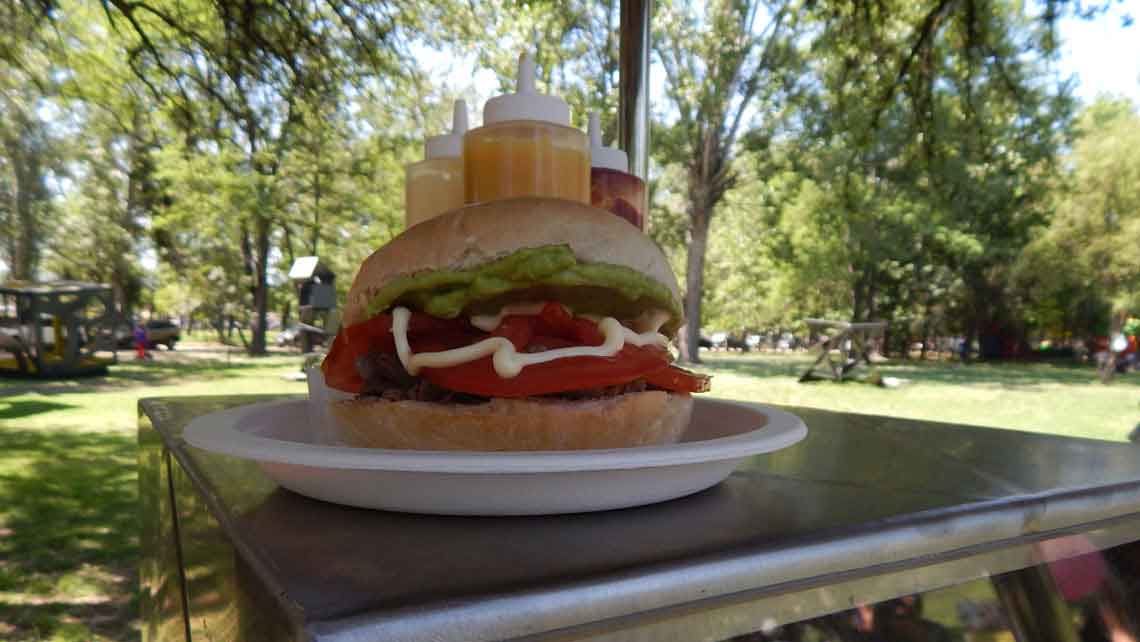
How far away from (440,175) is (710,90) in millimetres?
17051

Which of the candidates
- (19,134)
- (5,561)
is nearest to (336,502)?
(5,561)

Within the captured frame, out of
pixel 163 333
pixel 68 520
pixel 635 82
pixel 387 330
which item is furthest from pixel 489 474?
pixel 163 333

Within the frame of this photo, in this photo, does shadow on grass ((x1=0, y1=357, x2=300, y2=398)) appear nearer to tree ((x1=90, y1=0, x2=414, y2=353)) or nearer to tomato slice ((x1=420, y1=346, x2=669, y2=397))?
tree ((x1=90, y1=0, x2=414, y2=353))

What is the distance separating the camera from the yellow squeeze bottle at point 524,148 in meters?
1.37

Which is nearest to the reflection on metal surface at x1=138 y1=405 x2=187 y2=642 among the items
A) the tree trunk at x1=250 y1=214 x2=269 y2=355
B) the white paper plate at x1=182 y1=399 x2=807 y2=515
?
the white paper plate at x1=182 y1=399 x2=807 y2=515

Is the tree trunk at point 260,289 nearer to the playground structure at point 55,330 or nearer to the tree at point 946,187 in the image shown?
the playground structure at point 55,330

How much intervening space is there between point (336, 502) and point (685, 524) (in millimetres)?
440

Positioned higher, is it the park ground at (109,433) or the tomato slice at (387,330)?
the tomato slice at (387,330)

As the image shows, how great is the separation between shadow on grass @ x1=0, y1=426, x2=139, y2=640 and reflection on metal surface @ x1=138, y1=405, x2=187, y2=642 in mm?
967

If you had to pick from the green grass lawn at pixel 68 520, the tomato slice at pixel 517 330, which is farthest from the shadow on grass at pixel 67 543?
the tomato slice at pixel 517 330

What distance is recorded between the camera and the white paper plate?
2.45 feet

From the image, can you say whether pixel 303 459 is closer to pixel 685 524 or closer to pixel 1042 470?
pixel 685 524

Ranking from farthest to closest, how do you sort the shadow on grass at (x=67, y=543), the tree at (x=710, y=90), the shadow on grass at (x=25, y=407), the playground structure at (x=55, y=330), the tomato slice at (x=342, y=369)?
the tree at (x=710, y=90) → the playground structure at (x=55, y=330) → the shadow on grass at (x=25, y=407) → the shadow on grass at (x=67, y=543) → the tomato slice at (x=342, y=369)

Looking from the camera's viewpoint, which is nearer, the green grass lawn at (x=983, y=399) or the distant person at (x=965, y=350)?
the green grass lawn at (x=983, y=399)
